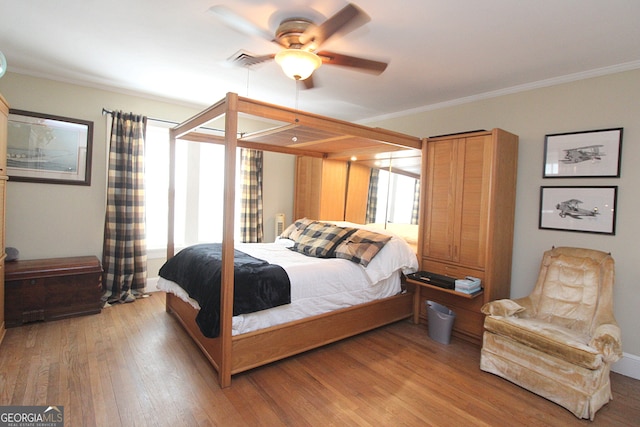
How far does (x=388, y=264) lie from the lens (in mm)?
3271

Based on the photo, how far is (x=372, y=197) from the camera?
165 inches

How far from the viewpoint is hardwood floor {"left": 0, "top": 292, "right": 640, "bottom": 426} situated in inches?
79.7

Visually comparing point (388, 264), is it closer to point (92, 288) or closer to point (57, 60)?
point (92, 288)

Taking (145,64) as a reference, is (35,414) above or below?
below

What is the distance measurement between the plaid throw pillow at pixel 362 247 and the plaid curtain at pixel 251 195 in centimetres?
190

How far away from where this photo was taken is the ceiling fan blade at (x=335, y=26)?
1.70m

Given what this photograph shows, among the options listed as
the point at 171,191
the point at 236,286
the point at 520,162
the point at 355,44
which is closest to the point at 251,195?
the point at 171,191

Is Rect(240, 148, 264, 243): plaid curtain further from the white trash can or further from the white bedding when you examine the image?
the white trash can

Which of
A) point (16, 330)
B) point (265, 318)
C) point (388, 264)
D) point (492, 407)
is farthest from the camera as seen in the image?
point (388, 264)

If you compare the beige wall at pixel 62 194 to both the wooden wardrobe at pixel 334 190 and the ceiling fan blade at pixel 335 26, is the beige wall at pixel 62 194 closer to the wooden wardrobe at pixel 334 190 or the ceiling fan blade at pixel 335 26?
the wooden wardrobe at pixel 334 190

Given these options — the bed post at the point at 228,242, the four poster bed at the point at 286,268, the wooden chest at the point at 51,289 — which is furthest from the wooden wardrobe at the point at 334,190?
the wooden chest at the point at 51,289

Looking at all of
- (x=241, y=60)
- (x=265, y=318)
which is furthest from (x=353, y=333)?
(x=241, y=60)

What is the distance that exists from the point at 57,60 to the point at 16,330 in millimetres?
2550

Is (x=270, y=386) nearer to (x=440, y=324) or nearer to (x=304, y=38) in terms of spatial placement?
(x=440, y=324)
